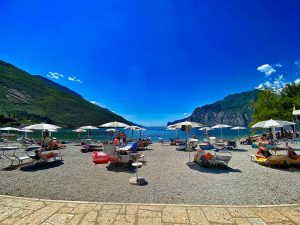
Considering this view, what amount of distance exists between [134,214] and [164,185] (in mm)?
2934

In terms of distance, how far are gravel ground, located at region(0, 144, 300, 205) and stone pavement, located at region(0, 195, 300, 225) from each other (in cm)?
64

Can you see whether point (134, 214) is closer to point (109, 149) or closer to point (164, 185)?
point (164, 185)

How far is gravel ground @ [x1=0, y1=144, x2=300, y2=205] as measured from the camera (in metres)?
6.34

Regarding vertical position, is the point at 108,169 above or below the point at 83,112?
below

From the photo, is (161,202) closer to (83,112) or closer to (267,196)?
(267,196)

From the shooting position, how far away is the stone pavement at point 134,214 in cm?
461

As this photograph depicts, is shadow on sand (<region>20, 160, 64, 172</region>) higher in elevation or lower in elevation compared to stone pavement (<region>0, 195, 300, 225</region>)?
higher

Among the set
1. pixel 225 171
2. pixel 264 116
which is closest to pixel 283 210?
pixel 225 171

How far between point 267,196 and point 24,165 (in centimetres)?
1264

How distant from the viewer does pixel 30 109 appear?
137125 mm

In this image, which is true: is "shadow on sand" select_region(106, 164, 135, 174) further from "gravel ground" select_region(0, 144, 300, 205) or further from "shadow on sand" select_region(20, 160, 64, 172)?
"shadow on sand" select_region(20, 160, 64, 172)

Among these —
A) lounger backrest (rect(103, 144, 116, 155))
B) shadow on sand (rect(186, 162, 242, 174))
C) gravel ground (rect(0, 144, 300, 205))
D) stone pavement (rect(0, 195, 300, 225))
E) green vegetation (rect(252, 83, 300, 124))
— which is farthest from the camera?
green vegetation (rect(252, 83, 300, 124))

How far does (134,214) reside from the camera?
500cm

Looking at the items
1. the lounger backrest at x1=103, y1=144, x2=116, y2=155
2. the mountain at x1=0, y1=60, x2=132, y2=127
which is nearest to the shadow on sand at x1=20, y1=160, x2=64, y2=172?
the lounger backrest at x1=103, y1=144, x2=116, y2=155
